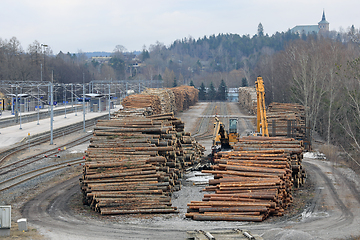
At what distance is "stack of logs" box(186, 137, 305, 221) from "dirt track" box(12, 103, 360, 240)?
0.64m

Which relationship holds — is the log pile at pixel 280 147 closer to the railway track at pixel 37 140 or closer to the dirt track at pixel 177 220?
the dirt track at pixel 177 220

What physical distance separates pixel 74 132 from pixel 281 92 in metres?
36.1

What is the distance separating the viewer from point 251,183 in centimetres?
1895

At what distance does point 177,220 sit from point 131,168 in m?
4.31

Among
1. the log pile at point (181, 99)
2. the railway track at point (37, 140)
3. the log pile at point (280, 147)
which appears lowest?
the railway track at point (37, 140)

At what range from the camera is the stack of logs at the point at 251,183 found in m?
17.6

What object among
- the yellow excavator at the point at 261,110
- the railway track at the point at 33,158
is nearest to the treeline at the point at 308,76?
the yellow excavator at the point at 261,110

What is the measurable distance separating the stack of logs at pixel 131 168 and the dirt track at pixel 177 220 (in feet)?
2.53

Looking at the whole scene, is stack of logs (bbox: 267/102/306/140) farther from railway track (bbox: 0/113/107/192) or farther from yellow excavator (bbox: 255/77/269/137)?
railway track (bbox: 0/113/107/192)

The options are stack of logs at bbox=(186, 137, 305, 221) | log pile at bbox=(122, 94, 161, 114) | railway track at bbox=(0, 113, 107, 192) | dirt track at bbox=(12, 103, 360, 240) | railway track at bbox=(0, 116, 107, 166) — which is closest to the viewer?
dirt track at bbox=(12, 103, 360, 240)

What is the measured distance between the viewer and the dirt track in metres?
15.2

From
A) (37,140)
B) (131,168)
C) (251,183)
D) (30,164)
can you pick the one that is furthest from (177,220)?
(37,140)

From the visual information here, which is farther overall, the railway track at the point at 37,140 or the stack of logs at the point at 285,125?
the stack of logs at the point at 285,125

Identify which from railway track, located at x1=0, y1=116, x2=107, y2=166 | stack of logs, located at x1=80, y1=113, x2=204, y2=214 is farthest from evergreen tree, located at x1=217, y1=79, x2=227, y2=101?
stack of logs, located at x1=80, y1=113, x2=204, y2=214
